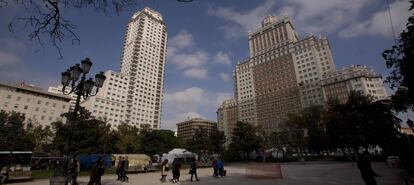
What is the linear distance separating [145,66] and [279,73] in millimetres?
66920

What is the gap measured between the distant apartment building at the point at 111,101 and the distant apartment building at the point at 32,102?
1440 cm

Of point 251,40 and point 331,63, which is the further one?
point 251,40

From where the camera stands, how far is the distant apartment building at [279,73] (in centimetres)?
10081

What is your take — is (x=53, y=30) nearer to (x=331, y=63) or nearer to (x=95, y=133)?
(x=95, y=133)

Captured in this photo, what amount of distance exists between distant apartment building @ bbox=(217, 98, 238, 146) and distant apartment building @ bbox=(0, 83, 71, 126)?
8571cm

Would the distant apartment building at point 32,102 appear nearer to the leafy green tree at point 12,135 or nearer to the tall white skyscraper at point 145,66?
the leafy green tree at point 12,135

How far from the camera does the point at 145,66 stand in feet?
393

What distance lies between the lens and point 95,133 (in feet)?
104

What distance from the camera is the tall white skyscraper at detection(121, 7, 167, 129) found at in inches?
4323

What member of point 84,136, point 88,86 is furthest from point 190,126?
point 88,86

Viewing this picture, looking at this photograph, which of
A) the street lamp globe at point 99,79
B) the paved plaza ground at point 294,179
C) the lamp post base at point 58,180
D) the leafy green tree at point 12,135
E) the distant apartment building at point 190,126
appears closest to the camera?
the lamp post base at point 58,180

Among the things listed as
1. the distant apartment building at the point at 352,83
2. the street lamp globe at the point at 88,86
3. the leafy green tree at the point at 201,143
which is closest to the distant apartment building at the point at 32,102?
the leafy green tree at the point at 201,143

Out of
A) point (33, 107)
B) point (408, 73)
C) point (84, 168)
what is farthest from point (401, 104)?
point (33, 107)

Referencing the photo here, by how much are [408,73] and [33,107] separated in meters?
87.7
